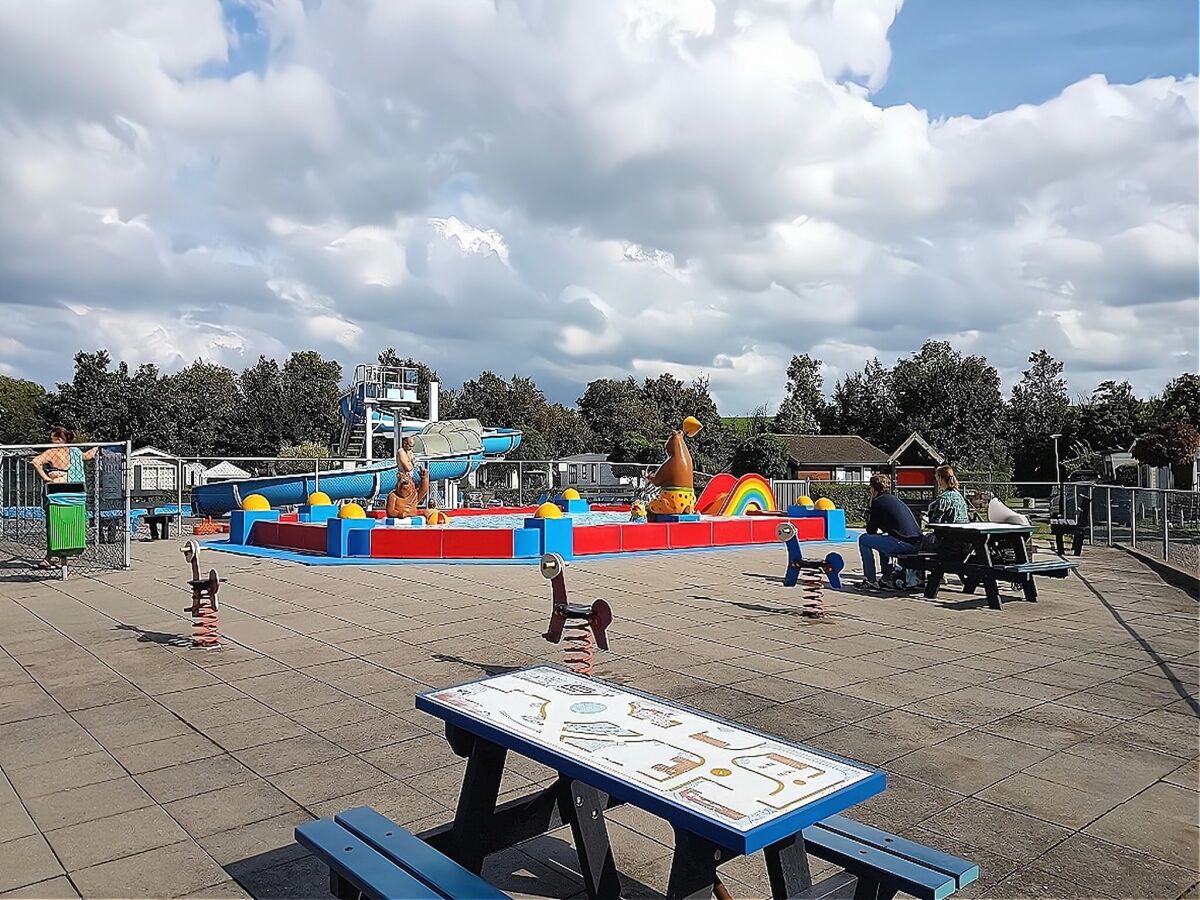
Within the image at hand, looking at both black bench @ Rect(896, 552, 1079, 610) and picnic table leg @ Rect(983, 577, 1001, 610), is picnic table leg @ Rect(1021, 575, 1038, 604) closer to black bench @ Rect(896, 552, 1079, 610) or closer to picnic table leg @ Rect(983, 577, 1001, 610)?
black bench @ Rect(896, 552, 1079, 610)

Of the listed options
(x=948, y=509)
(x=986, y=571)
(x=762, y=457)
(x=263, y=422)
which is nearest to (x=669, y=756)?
(x=986, y=571)

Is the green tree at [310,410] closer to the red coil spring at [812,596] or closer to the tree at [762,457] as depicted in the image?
the tree at [762,457]

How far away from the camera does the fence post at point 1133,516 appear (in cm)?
1853

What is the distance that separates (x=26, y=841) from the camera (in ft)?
13.7

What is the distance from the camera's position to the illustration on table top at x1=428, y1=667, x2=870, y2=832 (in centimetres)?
280

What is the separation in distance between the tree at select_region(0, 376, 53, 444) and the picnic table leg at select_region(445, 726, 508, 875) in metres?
70.6

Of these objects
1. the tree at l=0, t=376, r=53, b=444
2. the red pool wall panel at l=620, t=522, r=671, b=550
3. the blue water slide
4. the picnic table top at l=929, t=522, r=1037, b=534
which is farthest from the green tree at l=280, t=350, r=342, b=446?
the picnic table top at l=929, t=522, r=1037, b=534

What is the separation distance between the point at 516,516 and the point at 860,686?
58.6ft

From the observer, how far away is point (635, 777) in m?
2.92

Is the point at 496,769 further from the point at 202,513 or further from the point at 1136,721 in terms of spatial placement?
the point at 202,513

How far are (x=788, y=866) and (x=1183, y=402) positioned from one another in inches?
2421

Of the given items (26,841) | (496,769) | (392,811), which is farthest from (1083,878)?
(26,841)

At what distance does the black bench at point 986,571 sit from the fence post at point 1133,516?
8697 millimetres

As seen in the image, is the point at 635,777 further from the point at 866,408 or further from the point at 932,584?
the point at 866,408
